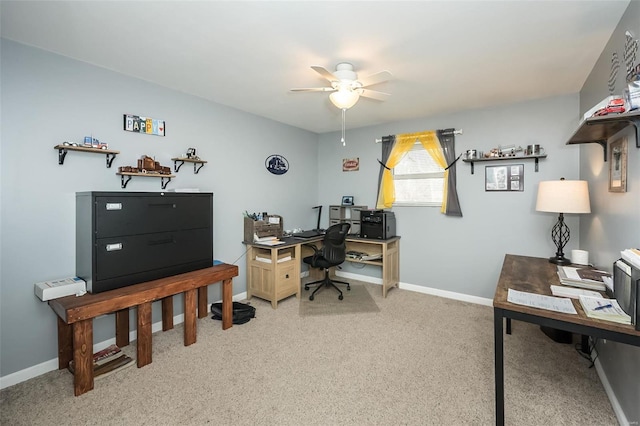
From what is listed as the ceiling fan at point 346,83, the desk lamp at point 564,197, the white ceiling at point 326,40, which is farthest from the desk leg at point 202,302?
the desk lamp at point 564,197

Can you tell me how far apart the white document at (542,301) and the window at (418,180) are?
2.37 metres

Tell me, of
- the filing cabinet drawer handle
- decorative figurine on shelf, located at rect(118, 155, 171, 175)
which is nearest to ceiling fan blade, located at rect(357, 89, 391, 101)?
decorative figurine on shelf, located at rect(118, 155, 171, 175)

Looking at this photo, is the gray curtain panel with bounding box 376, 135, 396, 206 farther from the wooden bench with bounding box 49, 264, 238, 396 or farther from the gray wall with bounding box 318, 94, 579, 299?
the wooden bench with bounding box 49, 264, 238, 396

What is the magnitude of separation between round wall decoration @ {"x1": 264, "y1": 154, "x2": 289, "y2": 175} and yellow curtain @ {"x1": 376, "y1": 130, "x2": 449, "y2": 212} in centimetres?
147

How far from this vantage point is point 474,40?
2008mm

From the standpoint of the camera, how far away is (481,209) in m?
3.53

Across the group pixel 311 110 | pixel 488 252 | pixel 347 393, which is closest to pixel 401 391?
pixel 347 393

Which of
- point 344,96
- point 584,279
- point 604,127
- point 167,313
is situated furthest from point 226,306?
point 604,127

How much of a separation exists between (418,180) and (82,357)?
12.8ft

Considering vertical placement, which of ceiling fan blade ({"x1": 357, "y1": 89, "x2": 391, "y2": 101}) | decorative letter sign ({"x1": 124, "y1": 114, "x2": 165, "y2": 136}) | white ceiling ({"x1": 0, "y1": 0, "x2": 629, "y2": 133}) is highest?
white ceiling ({"x1": 0, "y1": 0, "x2": 629, "y2": 133})

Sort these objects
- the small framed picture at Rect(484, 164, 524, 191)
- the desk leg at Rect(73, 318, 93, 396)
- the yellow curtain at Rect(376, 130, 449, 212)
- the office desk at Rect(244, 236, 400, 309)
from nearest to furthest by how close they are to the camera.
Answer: the desk leg at Rect(73, 318, 93, 396), the small framed picture at Rect(484, 164, 524, 191), the office desk at Rect(244, 236, 400, 309), the yellow curtain at Rect(376, 130, 449, 212)

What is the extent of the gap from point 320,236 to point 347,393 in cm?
231

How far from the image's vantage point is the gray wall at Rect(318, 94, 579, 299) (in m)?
3.11

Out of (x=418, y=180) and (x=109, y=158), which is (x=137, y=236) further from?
(x=418, y=180)
